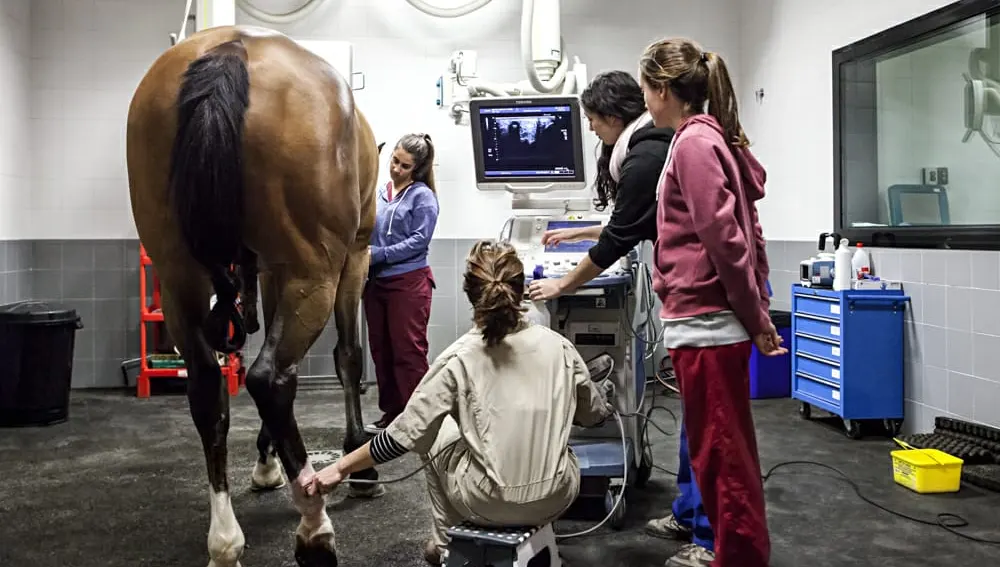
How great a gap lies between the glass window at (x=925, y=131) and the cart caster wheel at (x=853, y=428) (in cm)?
100

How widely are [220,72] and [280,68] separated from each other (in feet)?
0.50

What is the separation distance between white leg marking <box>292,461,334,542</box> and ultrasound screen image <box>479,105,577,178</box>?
7.35 ft

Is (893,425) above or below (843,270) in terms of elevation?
below

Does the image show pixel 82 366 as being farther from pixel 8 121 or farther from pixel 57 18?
pixel 57 18

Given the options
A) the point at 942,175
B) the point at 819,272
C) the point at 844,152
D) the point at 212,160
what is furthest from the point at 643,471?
the point at 844,152

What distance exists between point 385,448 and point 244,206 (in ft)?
2.20

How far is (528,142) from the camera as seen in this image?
404 centimetres

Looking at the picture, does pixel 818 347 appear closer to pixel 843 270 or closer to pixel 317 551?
pixel 843 270

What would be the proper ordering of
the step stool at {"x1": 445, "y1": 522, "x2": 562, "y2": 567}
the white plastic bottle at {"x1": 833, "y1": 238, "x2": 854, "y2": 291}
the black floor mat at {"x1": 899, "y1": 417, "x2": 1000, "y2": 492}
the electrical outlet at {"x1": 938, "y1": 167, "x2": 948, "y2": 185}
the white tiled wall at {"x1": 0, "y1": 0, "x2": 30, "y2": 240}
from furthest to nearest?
1. the white tiled wall at {"x1": 0, "y1": 0, "x2": 30, "y2": 240}
2. the white plastic bottle at {"x1": 833, "y1": 238, "x2": 854, "y2": 291}
3. the electrical outlet at {"x1": 938, "y1": 167, "x2": 948, "y2": 185}
4. the black floor mat at {"x1": 899, "y1": 417, "x2": 1000, "y2": 492}
5. the step stool at {"x1": 445, "y1": 522, "x2": 562, "y2": 567}

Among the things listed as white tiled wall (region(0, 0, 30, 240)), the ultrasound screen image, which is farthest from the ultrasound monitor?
white tiled wall (region(0, 0, 30, 240))

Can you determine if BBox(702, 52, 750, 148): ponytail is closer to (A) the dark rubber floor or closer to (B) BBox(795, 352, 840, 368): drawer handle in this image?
(A) the dark rubber floor

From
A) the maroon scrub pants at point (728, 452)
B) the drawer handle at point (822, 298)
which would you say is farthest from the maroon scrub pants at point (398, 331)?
the drawer handle at point (822, 298)

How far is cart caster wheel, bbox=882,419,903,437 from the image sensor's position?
13.1 ft

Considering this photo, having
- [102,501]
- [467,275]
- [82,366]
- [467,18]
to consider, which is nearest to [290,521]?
[102,501]
